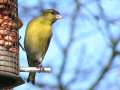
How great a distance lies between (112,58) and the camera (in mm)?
14297

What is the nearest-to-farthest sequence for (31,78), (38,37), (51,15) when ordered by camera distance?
(31,78) < (38,37) < (51,15)

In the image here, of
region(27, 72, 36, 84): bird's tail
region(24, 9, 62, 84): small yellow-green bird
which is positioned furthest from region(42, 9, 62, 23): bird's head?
region(27, 72, 36, 84): bird's tail

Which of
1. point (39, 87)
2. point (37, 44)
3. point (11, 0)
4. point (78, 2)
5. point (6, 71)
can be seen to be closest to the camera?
point (6, 71)

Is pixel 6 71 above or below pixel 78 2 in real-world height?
above

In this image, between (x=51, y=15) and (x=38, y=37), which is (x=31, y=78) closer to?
(x=38, y=37)

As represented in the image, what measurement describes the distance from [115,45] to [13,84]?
6796mm

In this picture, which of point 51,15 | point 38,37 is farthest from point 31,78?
point 51,15

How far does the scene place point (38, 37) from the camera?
912cm

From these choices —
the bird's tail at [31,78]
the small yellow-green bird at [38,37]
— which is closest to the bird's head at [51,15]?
the small yellow-green bird at [38,37]

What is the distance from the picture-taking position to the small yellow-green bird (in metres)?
8.91

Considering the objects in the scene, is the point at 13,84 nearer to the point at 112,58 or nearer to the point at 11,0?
the point at 11,0

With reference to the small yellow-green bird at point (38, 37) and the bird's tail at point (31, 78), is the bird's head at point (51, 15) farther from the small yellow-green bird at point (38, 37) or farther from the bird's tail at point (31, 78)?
the bird's tail at point (31, 78)

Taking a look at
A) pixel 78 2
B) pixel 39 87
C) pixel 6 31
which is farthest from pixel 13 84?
pixel 78 2

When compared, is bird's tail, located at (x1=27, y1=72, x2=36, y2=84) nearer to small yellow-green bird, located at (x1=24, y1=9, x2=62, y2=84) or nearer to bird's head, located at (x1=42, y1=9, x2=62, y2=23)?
small yellow-green bird, located at (x1=24, y1=9, x2=62, y2=84)
